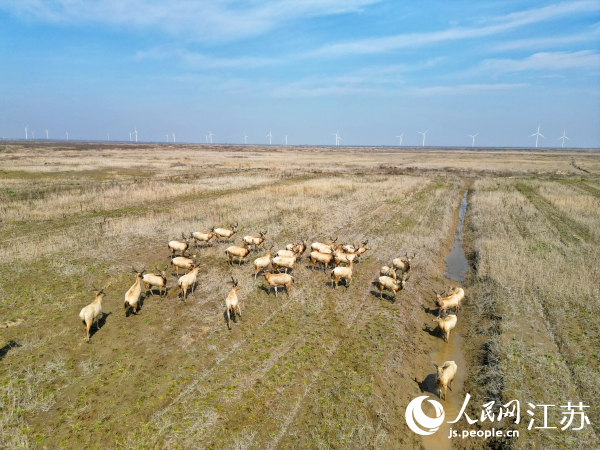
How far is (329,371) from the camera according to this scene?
9.58m

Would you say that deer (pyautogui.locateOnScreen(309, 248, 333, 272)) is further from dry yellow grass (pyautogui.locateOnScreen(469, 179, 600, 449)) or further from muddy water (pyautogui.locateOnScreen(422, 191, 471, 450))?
dry yellow grass (pyautogui.locateOnScreen(469, 179, 600, 449))

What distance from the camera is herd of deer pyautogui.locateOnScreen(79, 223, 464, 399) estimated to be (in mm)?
11621

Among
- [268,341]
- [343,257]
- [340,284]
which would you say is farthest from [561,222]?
[268,341]

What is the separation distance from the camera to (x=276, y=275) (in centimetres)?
1407

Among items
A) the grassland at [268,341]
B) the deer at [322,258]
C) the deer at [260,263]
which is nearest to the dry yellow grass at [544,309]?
the grassland at [268,341]

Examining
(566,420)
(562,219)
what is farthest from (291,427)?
(562,219)

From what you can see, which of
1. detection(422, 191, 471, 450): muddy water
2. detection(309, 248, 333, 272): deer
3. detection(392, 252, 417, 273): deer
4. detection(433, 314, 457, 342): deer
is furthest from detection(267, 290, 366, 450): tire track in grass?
detection(392, 252, 417, 273): deer

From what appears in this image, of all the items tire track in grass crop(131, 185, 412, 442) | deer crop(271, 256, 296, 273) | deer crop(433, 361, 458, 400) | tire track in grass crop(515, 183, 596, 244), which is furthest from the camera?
tire track in grass crop(515, 183, 596, 244)

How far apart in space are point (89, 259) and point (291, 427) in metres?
14.7

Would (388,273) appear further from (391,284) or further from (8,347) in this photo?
(8,347)

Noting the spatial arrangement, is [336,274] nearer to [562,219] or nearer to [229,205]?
[229,205]

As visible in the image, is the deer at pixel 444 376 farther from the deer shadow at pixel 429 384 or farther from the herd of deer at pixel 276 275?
the deer shadow at pixel 429 384

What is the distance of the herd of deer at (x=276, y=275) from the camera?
1162 cm

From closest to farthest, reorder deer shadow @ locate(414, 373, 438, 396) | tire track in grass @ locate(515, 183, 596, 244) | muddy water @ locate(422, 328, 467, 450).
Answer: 1. muddy water @ locate(422, 328, 467, 450)
2. deer shadow @ locate(414, 373, 438, 396)
3. tire track in grass @ locate(515, 183, 596, 244)
